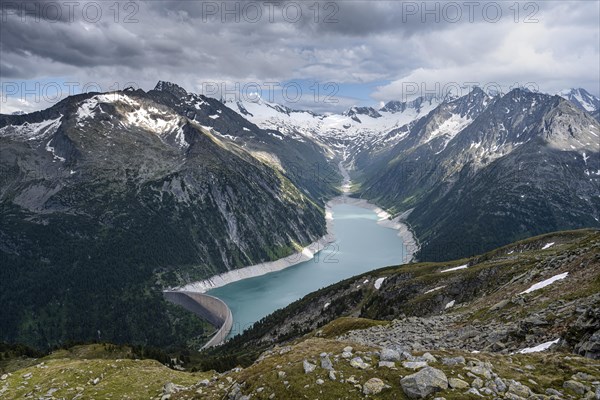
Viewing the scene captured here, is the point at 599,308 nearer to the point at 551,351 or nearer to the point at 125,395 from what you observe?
the point at 551,351

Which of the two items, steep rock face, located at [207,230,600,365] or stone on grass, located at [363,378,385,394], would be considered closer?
stone on grass, located at [363,378,385,394]

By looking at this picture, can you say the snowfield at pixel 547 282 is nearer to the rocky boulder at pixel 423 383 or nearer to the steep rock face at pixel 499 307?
the steep rock face at pixel 499 307

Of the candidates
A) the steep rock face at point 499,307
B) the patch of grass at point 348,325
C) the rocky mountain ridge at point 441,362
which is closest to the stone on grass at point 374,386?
the rocky mountain ridge at point 441,362

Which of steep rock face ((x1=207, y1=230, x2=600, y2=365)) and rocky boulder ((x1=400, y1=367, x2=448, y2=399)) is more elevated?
rocky boulder ((x1=400, y1=367, x2=448, y2=399))

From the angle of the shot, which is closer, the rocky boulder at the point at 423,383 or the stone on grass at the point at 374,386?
the rocky boulder at the point at 423,383

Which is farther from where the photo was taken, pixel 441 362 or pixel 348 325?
pixel 348 325

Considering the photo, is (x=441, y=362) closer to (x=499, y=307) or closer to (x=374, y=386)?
(x=374, y=386)

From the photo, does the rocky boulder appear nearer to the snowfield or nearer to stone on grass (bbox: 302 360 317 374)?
stone on grass (bbox: 302 360 317 374)

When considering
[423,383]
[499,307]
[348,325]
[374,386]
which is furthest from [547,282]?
[374,386]

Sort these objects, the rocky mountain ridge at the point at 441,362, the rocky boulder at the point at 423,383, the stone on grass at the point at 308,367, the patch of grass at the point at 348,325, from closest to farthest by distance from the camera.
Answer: the rocky boulder at the point at 423,383
the rocky mountain ridge at the point at 441,362
the stone on grass at the point at 308,367
the patch of grass at the point at 348,325

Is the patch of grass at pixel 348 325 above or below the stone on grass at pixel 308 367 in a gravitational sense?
below

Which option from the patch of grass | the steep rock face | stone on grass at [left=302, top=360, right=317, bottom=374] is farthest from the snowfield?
stone on grass at [left=302, top=360, right=317, bottom=374]

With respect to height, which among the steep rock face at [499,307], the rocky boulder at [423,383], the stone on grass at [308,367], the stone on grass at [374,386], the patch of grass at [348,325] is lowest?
the patch of grass at [348,325]

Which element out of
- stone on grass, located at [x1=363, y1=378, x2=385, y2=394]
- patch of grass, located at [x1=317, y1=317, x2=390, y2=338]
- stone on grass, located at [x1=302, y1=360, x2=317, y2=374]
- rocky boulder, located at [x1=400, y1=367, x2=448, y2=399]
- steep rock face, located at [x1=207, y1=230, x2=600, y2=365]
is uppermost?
rocky boulder, located at [x1=400, y1=367, x2=448, y2=399]
